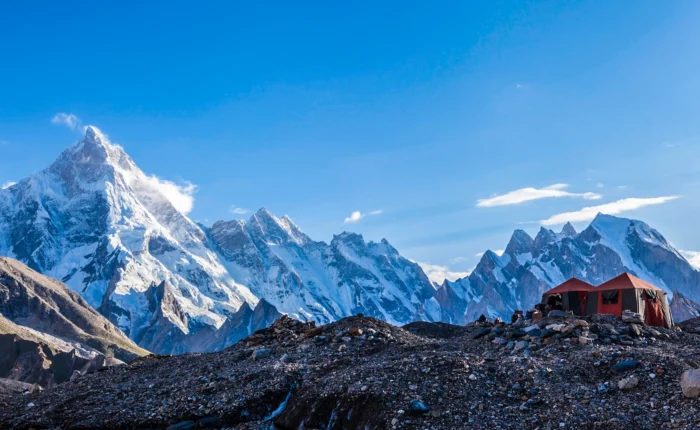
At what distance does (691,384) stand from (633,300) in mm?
29460

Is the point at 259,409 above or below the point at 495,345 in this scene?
below

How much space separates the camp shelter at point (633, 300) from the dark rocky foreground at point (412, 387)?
47.6ft

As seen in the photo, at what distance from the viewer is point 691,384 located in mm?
16516

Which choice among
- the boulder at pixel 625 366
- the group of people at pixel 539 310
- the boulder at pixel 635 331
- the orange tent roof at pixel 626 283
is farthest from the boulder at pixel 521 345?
the orange tent roof at pixel 626 283

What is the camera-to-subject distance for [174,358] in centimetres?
3453

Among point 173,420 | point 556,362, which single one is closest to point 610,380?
point 556,362

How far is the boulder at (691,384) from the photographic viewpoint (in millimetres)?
16359

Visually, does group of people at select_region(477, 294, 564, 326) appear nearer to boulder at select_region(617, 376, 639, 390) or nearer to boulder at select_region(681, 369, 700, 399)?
boulder at select_region(617, 376, 639, 390)

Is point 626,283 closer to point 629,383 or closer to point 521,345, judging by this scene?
point 521,345

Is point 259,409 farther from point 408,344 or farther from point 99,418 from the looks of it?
point 408,344

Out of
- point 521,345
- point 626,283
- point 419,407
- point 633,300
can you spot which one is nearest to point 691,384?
point 419,407

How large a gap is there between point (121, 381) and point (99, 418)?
279 inches

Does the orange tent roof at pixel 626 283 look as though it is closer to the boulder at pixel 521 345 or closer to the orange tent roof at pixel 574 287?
the orange tent roof at pixel 574 287

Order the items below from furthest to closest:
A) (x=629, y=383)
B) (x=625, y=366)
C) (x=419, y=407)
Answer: (x=625, y=366)
(x=629, y=383)
(x=419, y=407)
